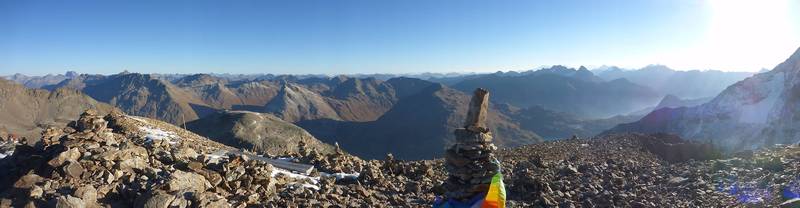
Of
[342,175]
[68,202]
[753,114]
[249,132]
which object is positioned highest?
[68,202]

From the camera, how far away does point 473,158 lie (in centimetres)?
1380

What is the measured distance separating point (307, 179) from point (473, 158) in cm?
790

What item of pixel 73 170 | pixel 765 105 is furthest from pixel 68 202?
pixel 765 105

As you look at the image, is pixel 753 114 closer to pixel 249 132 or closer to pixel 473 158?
pixel 249 132

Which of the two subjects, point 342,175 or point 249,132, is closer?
point 342,175

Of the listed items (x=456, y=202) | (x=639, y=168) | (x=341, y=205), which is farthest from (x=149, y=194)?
(x=639, y=168)

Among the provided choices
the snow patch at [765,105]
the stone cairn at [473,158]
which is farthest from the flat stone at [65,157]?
the snow patch at [765,105]

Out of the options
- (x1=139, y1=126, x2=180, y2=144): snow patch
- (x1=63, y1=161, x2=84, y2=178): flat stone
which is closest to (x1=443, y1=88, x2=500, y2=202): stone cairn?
(x1=63, y1=161, x2=84, y2=178): flat stone

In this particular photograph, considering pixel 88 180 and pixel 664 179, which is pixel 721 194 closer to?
pixel 664 179

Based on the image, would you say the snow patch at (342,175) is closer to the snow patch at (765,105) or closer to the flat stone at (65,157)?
the flat stone at (65,157)

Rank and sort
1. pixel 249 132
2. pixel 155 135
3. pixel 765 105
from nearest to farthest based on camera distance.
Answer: pixel 155 135 → pixel 249 132 → pixel 765 105

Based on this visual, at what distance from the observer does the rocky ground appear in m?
13.2

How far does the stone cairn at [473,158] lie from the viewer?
13.6 metres

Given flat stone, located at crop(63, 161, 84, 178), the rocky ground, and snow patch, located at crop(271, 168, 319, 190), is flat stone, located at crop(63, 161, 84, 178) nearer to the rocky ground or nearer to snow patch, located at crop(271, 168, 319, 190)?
the rocky ground
